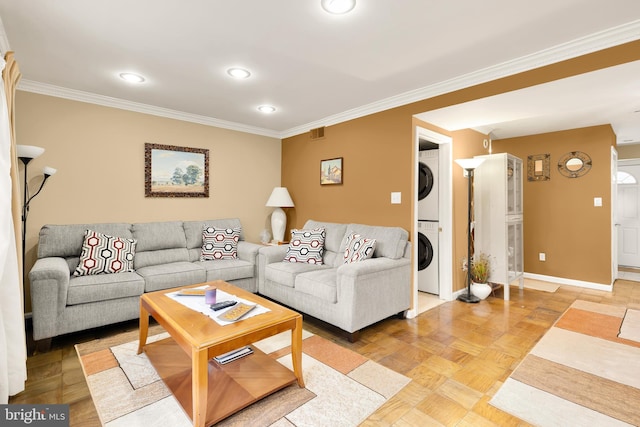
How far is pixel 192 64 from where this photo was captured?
265 centimetres

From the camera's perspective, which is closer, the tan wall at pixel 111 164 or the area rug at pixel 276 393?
the area rug at pixel 276 393

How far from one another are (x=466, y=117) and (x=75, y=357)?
412 centimetres

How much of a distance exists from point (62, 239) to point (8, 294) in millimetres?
1348

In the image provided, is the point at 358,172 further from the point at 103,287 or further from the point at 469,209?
the point at 103,287

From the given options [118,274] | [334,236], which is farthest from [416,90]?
[118,274]

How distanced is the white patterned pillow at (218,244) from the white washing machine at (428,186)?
8.19ft

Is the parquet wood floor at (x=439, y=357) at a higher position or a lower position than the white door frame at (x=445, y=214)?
lower

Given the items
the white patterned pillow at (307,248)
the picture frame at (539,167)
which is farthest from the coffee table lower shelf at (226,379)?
the picture frame at (539,167)

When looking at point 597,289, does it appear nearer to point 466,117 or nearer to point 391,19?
point 466,117

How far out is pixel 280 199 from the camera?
4.65m

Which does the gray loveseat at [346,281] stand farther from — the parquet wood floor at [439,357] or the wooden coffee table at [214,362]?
the wooden coffee table at [214,362]

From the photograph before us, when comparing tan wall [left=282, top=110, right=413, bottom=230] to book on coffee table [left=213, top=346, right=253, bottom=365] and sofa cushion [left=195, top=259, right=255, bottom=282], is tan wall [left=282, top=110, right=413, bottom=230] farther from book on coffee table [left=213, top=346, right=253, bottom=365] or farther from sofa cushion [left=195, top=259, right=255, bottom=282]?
book on coffee table [left=213, top=346, right=253, bottom=365]

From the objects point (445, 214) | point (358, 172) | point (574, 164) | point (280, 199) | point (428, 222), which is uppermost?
point (574, 164)

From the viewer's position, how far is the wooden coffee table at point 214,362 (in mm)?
1610
